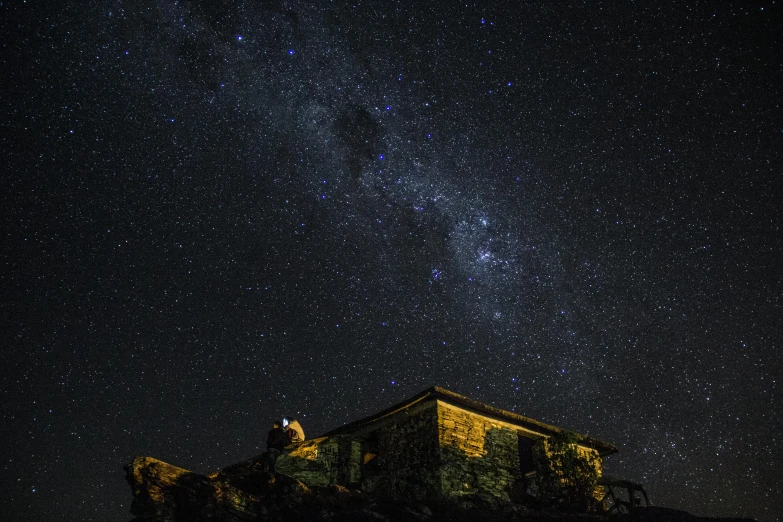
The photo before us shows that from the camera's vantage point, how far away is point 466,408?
15.8 meters

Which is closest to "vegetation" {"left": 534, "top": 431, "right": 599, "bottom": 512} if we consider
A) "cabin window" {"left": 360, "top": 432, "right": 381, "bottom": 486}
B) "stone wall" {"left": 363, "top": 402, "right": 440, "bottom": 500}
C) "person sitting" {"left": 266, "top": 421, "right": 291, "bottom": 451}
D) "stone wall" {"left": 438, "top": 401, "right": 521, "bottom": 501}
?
"stone wall" {"left": 438, "top": 401, "right": 521, "bottom": 501}

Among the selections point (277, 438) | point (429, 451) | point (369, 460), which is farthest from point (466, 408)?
point (277, 438)

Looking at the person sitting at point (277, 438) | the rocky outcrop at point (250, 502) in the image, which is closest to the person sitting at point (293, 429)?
the person sitting at point (277, 438)

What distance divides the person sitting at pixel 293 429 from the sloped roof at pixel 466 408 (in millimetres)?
978

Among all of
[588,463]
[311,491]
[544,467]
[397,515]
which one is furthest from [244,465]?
[588,463]

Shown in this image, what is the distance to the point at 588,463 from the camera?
17.2 metres

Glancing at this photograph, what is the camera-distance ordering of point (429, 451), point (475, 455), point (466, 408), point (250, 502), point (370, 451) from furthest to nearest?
point (370, 451) < point (466, 408) < point (475, 455) < point (429, 451) < point (250, 502)

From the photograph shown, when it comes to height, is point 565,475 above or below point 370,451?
below

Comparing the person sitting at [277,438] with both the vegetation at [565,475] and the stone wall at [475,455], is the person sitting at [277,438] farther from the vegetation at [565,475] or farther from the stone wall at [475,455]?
the vegetation at [565,475]

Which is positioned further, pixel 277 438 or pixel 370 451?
pixel 370 451

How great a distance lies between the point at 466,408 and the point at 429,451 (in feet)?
6.44

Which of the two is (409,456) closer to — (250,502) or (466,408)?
(466,408)

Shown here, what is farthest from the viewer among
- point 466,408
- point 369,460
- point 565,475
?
point 369,460

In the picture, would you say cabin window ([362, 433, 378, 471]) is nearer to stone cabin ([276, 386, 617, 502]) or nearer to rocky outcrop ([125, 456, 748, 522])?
stone cabin ([276, 386, 617, 502])
